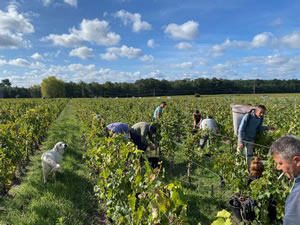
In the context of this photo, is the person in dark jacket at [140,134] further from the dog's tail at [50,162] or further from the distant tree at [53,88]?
the distant tree at [53,88]

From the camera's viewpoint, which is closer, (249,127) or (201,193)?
(201,193)

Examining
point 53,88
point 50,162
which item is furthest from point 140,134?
point 53,88

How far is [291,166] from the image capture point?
141cm

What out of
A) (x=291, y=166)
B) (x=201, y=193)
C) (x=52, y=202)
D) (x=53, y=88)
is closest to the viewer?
(x=291, y=166)

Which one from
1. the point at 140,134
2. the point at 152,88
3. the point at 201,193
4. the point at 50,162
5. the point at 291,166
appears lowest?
the point at 201,193

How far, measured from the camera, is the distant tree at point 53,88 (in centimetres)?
7406

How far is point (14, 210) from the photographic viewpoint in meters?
3.39

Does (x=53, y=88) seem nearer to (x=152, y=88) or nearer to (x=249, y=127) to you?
(x=152, y=88)

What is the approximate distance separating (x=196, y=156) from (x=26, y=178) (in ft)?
13.9

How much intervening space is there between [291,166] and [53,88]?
83040 millimetres

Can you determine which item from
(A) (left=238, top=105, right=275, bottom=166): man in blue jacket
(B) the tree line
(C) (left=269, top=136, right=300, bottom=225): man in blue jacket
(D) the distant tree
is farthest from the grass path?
(D) the distant tree

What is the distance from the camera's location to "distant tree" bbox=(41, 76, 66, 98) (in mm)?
74062

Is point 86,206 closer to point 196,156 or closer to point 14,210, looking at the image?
point 14,210

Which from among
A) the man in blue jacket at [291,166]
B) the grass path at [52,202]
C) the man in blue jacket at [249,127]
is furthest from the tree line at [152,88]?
the man in blue jacket at [291,166]
